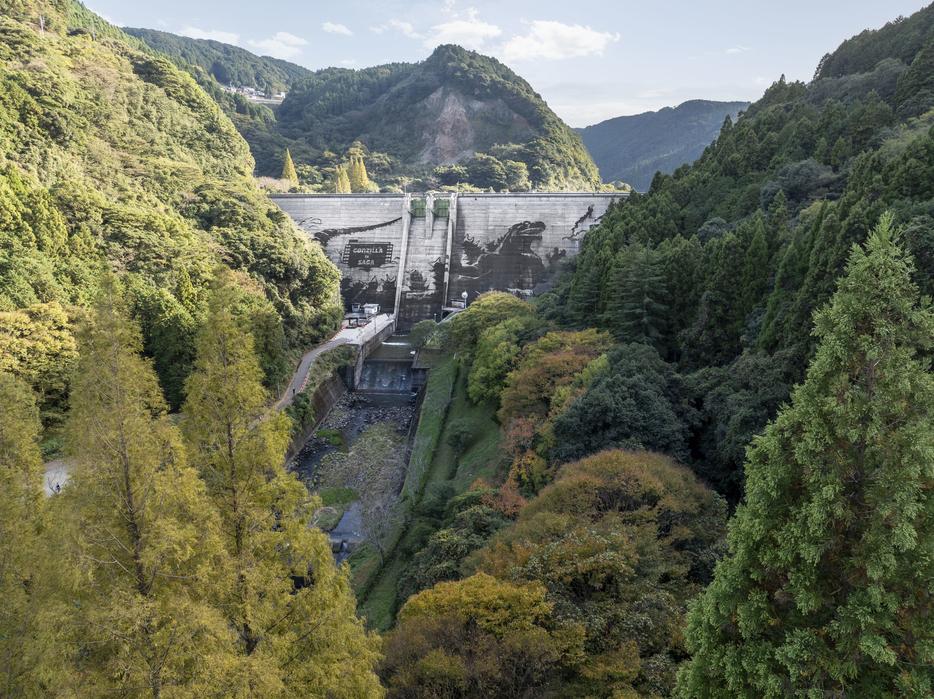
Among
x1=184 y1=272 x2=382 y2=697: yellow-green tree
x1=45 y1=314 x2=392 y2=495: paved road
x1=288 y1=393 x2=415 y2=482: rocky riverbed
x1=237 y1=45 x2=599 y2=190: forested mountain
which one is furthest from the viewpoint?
x1=237 y1=45 x2=599 y2=190: forested mountain

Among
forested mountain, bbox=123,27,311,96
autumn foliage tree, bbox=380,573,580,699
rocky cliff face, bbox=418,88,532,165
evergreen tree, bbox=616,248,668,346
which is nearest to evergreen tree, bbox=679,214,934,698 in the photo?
autumn foliage tree, bbox=380,573,580,699

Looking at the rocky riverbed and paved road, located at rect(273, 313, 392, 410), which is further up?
paved road, located at rect(273, 313, 392, 410)

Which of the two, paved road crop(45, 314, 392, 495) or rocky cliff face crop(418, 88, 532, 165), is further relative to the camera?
rocky cliff face crop(418, 88, 532, 165)

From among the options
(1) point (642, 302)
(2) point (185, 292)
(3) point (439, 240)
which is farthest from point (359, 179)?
(1) point (642, 302)

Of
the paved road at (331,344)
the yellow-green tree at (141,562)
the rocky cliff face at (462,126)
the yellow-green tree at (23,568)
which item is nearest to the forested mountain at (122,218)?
the paved road at (331,344)

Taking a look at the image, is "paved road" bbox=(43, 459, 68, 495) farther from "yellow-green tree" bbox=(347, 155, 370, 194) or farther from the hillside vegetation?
"yellow-green tree" bbox=(347, 155, 370, 194)

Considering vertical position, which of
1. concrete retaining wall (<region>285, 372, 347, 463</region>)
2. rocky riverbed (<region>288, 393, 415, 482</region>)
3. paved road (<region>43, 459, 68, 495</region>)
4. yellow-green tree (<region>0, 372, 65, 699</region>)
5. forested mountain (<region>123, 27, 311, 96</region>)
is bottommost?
rocky riverbed (<region>288, 393, 415, 482</region>)

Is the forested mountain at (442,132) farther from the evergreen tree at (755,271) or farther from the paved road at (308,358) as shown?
the evergreen tree at (755,271)

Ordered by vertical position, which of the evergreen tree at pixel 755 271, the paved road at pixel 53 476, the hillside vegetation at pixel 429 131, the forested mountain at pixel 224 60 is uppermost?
the forested mountain at pixel 224 60
